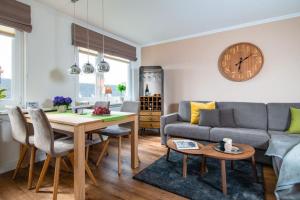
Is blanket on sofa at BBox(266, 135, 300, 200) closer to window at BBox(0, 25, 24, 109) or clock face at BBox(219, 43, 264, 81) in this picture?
clock face at BBox(219, 43, 264, 81)

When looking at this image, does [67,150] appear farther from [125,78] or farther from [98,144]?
[125,78]

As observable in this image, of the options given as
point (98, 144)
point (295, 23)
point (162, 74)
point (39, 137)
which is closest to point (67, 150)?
point (39, 137)

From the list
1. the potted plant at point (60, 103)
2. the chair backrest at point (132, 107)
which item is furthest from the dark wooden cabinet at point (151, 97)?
the potted plant at point (60, 103)

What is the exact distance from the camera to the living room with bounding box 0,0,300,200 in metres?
1.81

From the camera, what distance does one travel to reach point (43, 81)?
2.65 m

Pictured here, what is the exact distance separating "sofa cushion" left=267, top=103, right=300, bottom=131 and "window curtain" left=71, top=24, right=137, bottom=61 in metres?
3.16

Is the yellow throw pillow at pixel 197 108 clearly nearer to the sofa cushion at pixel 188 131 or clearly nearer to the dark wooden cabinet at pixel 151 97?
the sofa cushion at pixel 188 131

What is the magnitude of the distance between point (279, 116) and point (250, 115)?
1.33 ft

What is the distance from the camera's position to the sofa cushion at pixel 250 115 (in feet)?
9.49

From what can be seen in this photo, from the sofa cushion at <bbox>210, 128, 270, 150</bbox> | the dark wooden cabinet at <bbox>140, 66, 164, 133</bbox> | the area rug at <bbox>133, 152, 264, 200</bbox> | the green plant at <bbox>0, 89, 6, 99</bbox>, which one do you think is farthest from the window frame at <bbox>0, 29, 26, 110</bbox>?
the sofa cushion at <bbox>210, 128, 270, 150</bbox>

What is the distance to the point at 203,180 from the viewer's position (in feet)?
6.56

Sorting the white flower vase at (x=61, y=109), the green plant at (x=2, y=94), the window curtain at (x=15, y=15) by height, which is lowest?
the white flower vase at (x=61, y=109)

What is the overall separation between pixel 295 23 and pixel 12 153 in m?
4.82

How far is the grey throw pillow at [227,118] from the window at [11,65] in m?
3.17
